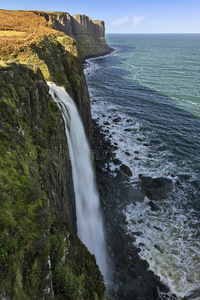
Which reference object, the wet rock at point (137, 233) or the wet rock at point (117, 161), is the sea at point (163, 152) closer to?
the wet rock at point (137, 233)

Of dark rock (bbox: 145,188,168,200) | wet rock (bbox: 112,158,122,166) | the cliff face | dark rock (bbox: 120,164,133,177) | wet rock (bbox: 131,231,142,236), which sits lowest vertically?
wet rock (bbox: 131,231,142,236)

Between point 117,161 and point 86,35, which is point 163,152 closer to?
point 117,161

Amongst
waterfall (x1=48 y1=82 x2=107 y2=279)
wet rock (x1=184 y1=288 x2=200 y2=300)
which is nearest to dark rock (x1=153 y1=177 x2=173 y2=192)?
waterfall (x1=48 y1=82 x2=107 y2=279)

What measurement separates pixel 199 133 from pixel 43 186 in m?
35.7

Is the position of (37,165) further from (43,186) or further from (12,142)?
(12,142)

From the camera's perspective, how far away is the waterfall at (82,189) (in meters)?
17.2

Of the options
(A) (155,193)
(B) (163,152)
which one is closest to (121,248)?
(A) (155,193)

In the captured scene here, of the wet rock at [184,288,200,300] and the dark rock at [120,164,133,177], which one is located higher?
the dark rock at [120,164,133,177]

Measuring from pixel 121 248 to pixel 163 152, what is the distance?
62.2 ft

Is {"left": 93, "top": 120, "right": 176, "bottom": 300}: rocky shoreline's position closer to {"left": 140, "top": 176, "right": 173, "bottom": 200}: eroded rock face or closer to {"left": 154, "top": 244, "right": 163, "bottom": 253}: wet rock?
{"left": 140, "top": 176, "right": 173, "bottom": 200}: eroded rock face

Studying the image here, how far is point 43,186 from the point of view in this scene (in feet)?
30.5

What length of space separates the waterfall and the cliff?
9.66ft

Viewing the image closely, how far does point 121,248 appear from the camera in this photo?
17.5m

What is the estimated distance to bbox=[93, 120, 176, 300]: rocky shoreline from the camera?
14.8 m
